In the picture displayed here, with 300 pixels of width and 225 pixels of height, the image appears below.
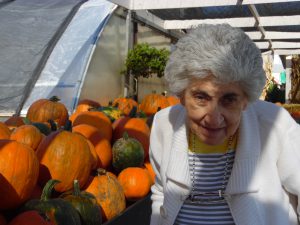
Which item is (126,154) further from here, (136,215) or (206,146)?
(206,146)

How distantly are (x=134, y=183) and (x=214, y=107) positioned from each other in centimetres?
147

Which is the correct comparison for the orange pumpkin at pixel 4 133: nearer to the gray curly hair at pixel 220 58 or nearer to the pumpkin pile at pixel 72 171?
the pumpkin pile at pixel 72 171

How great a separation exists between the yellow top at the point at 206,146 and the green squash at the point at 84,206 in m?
0.72

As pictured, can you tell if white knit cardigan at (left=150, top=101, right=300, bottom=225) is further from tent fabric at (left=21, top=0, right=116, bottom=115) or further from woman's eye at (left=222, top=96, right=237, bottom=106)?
tent fabric at (left=21, top=0, right=116, bottom=115)

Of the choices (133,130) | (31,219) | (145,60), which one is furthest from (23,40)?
(31,219)

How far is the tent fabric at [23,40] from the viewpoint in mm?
6605

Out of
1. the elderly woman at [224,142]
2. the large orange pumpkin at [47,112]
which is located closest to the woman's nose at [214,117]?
the elderly woman at [224,142]

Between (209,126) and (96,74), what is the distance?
6.12 metres

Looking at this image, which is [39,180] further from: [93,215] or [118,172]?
[118,172]

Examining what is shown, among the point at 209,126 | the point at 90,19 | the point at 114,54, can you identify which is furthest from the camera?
the point at 114,54

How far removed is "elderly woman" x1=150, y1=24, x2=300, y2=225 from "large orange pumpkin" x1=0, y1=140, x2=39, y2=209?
25.9 inches

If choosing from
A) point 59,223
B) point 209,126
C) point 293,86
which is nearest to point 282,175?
point 209,126

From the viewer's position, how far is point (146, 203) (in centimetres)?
257

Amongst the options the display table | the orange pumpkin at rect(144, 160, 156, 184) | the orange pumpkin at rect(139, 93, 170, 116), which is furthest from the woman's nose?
the orange pumpkin at rect(139, 93, 170, 116)
